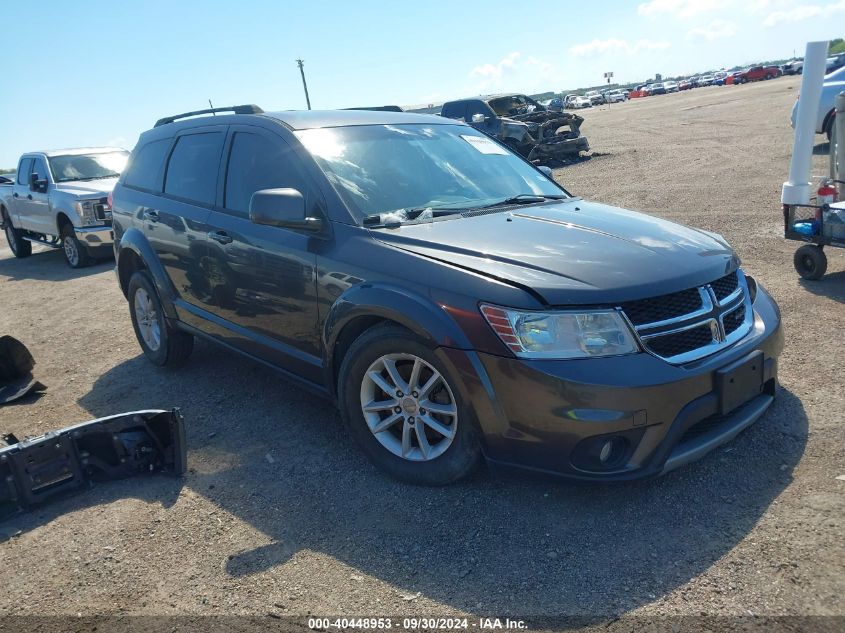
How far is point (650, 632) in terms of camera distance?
237 cm

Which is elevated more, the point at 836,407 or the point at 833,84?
the point at 833,84

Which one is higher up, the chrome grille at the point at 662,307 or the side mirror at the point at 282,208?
the side mirror at the point at 282,208

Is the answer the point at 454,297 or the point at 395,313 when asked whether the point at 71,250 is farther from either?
the point at 454,297

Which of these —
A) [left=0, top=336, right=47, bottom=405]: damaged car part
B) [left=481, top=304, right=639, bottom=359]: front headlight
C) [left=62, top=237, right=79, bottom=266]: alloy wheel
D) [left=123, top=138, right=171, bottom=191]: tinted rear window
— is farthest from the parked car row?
[left=62, top=237, right=79, bottom=266]: alloy wheel

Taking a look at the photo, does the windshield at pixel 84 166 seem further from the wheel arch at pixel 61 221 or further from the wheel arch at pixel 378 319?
the wheel arch at pixel 378 319

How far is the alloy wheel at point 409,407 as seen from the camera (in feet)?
10.6

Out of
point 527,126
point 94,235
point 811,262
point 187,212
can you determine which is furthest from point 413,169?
point 527,126

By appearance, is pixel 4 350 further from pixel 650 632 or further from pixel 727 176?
pixel 727 176

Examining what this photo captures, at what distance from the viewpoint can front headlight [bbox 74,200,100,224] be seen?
11.0 m

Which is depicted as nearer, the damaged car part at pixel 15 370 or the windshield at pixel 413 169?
the windshield at pixel 413 169

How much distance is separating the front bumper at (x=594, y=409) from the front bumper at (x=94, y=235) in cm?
975

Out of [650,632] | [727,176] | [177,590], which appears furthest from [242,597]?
[727,176]

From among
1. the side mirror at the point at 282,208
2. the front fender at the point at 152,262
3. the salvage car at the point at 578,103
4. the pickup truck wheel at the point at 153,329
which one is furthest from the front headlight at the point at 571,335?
the salvage car at the point at 578,103

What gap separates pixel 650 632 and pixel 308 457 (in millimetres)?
2133
